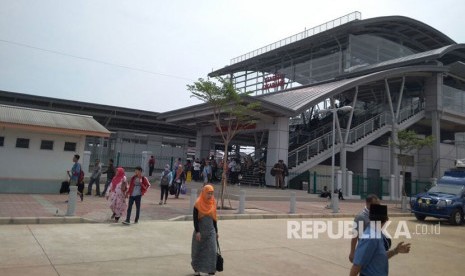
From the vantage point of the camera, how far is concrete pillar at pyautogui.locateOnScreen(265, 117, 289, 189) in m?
24.6

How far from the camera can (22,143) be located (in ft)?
60.6

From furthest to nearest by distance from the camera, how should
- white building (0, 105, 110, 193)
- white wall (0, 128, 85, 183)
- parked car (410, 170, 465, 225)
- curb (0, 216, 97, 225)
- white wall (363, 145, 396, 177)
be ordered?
white wall (363, 145, 396, 177) → white wall (0, 128, 85, 183) → white building (0, 105, 110, 193) → parked car (410, 170, 465, 225) → curb (0, 216, 97, 225)

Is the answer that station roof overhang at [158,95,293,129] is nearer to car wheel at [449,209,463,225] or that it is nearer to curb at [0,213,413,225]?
curb at [0,213,413,225]

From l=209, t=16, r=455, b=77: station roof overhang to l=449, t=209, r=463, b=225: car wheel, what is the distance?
2432 cm

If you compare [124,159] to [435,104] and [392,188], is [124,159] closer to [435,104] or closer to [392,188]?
[392,188]

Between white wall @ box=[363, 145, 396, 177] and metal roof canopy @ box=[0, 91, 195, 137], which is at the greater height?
metal roof canopy @ box=[0, 91, 195, 137]

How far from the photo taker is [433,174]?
3319 cm

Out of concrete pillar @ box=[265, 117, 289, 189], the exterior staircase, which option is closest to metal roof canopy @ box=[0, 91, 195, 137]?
concrete pillar @ box=[265, 117, 289, 189]

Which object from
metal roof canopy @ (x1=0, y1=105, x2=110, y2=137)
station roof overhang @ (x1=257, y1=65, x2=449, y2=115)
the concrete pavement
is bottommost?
the concrete pavement

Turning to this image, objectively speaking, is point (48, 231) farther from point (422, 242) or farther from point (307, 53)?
point (307, 53)

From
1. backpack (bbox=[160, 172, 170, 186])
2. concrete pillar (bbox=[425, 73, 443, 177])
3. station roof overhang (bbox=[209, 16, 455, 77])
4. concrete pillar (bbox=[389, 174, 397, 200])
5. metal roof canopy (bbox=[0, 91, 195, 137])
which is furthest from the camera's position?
station roof overhang (bbox=[209, 16, 455, 77])

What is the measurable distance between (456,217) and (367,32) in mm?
27463

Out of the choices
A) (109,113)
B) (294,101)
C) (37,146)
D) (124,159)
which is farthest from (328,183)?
(109,113)

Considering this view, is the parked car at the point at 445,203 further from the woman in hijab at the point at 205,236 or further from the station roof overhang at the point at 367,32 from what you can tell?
the station roof overhang at the point at 367,32
